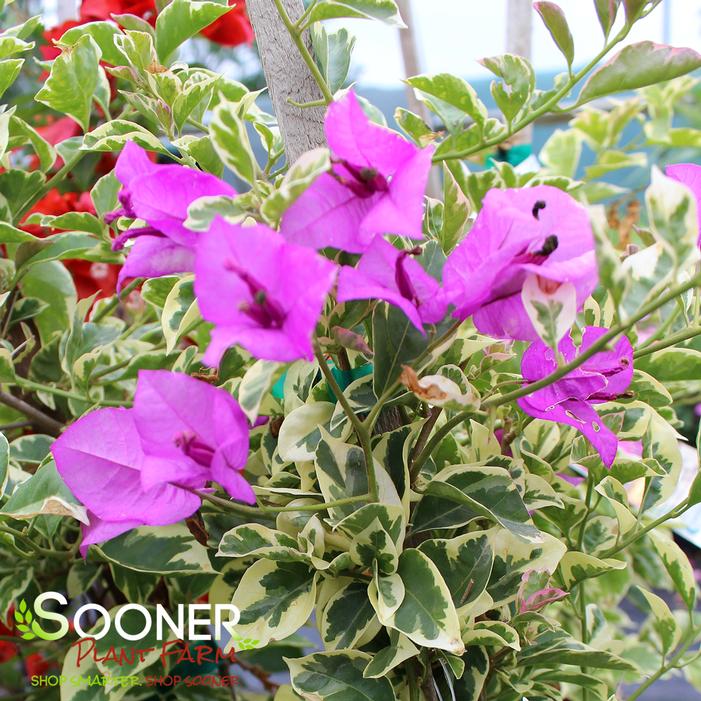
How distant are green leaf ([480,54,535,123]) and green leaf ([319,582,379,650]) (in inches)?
11.1

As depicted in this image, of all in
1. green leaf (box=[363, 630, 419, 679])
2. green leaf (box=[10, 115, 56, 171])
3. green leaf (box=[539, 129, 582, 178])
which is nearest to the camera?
green leaf (box=[363, 630, 419, 679])

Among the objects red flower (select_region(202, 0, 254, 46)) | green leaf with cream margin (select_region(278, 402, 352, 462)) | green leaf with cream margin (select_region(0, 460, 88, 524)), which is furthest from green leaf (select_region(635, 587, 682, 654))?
red flower (select_region(202, 0, 254, 46))

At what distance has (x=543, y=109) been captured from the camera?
0.45 m

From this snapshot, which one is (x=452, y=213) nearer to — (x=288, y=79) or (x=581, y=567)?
(x=288, y=79)

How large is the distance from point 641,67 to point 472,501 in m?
0.25

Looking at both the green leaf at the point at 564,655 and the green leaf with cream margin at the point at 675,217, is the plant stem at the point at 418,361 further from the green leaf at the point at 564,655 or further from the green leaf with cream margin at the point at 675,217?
the green leaf at the point at 564,655

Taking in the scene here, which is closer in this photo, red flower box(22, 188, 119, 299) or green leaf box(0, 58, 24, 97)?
green leaf box(0, 58, 24, 97)

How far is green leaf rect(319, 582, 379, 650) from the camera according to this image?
1.33 ft

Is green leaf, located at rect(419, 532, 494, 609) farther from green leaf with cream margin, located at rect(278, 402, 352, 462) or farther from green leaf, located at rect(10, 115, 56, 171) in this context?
green leaf, located at rect(10, 115, 56, 171)

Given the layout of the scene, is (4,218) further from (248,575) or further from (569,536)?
(569,536)

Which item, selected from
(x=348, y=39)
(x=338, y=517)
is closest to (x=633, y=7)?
(x=348, y=39)

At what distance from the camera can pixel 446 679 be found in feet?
1.42

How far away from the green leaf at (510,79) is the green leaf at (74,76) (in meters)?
0.25

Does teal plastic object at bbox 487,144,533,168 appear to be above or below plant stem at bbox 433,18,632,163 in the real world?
below
